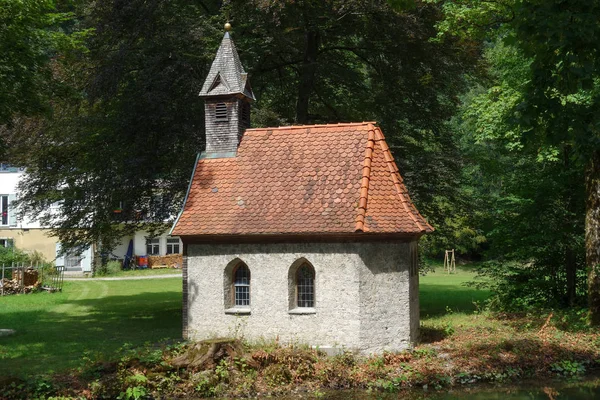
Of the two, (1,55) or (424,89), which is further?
(424,89)

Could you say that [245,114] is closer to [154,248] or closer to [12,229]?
[12,229]

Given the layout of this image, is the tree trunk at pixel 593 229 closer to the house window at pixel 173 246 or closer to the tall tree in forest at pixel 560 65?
the tall tree in forest at pixel 560 65

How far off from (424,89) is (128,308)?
15.4m

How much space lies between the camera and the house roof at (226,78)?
20.2 metres

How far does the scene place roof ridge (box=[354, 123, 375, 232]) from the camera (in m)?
17.0

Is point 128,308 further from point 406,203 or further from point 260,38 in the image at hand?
point 406,203

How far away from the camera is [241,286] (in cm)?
1856

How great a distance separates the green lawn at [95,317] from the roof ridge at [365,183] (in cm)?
650

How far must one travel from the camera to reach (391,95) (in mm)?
26328

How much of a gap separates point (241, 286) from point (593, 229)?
1108cm

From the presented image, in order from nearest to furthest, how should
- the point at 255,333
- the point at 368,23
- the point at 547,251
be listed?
the point at 255,333 → the point at 547,251 → the point at 368,23

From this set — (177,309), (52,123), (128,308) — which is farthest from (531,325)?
(52,123)

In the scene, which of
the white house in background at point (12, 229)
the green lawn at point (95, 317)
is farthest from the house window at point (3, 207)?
the green lawn at point (95, 317)

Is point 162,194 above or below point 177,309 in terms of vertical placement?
above
